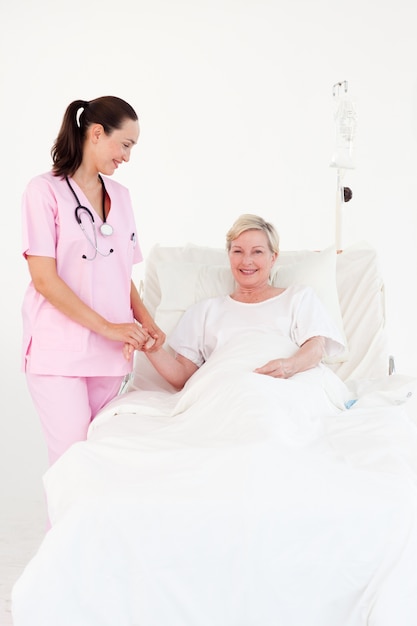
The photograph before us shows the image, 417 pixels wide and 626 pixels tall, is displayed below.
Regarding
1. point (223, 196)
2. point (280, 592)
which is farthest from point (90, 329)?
point (223, 196)

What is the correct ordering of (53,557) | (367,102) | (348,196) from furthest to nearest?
(367,102) < (348,196) < (53,557)

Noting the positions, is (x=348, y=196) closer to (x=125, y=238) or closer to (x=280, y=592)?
(x=125, y=238)

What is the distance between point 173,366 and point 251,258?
410 mm

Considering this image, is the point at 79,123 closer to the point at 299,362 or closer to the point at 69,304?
the point at 69,304

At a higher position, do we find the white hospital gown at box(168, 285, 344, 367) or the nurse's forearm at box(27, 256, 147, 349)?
the nurse's forearm at box(27, 256, 147, 349)

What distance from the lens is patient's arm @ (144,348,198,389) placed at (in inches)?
97.3

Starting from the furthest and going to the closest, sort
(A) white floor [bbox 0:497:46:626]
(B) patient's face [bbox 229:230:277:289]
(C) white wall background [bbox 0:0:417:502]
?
(C) white wall background [bbox 0:0:417:502] → (B) patient's face [bbox 229:230:277:289] → (A) white floor [bbox 0:497:46:626]

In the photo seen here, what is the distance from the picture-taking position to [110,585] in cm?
159

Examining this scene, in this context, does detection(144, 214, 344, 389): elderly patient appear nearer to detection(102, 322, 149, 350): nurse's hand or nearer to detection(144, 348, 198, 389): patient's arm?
detection(144, 348, 198, 389): patient's arm

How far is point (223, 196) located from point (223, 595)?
315 cm

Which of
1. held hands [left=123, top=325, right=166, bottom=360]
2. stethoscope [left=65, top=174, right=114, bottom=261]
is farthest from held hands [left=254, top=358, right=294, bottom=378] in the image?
stethoscope [left=65, top=174, right=114, bottom=261]

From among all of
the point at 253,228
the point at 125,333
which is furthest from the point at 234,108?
the point at 125,333

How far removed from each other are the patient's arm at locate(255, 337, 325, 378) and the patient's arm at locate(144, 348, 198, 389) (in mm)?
348

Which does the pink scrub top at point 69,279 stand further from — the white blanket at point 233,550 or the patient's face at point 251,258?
the white blanket at point 233,550
